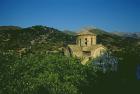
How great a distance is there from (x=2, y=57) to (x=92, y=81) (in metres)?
10.4

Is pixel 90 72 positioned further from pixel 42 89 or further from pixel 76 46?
pixel 76 46

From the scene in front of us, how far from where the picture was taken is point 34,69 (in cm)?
3138

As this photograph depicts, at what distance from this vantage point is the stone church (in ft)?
157

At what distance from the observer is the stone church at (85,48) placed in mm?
47969

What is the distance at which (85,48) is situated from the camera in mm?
49406

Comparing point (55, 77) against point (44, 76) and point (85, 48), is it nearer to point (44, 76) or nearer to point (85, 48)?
point (44, 76)

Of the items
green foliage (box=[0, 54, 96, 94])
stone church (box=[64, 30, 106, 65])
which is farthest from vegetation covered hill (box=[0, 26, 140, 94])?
stone church (box=[64, 30, 106, 65])

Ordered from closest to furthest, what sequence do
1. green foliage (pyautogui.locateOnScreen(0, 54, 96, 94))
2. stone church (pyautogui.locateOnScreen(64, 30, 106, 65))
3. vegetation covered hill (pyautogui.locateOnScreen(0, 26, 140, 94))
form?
green foliage (pyautogui.locateOnScreen(0, 54, 96, 94)) → vegetation covered hill (pyautogui.locateOnScreen(0, 26, 140, 94)) → stone church (pyautogui.locateOnScreen(64, 30, 106, 65))

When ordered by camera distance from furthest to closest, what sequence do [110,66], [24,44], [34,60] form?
[24,44] → [110,66] → [34,60]

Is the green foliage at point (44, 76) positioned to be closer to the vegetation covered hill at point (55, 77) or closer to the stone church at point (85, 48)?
the vegetation covered hill at point (55, 77)

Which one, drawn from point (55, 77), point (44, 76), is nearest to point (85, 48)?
point (55, 77)

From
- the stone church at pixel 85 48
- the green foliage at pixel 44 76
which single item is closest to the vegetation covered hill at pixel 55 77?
the green foliage at pixel 44 76

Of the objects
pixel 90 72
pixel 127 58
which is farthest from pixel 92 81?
pixel 127 58

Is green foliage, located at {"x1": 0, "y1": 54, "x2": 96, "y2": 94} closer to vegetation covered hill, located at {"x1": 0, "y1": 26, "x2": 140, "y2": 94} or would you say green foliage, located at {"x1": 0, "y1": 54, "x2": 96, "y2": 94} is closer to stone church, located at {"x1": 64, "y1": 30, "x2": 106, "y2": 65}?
vegetation covered hill, located at {"x1": 0, "y1": 26, "x2": 140, "y2": 94}
